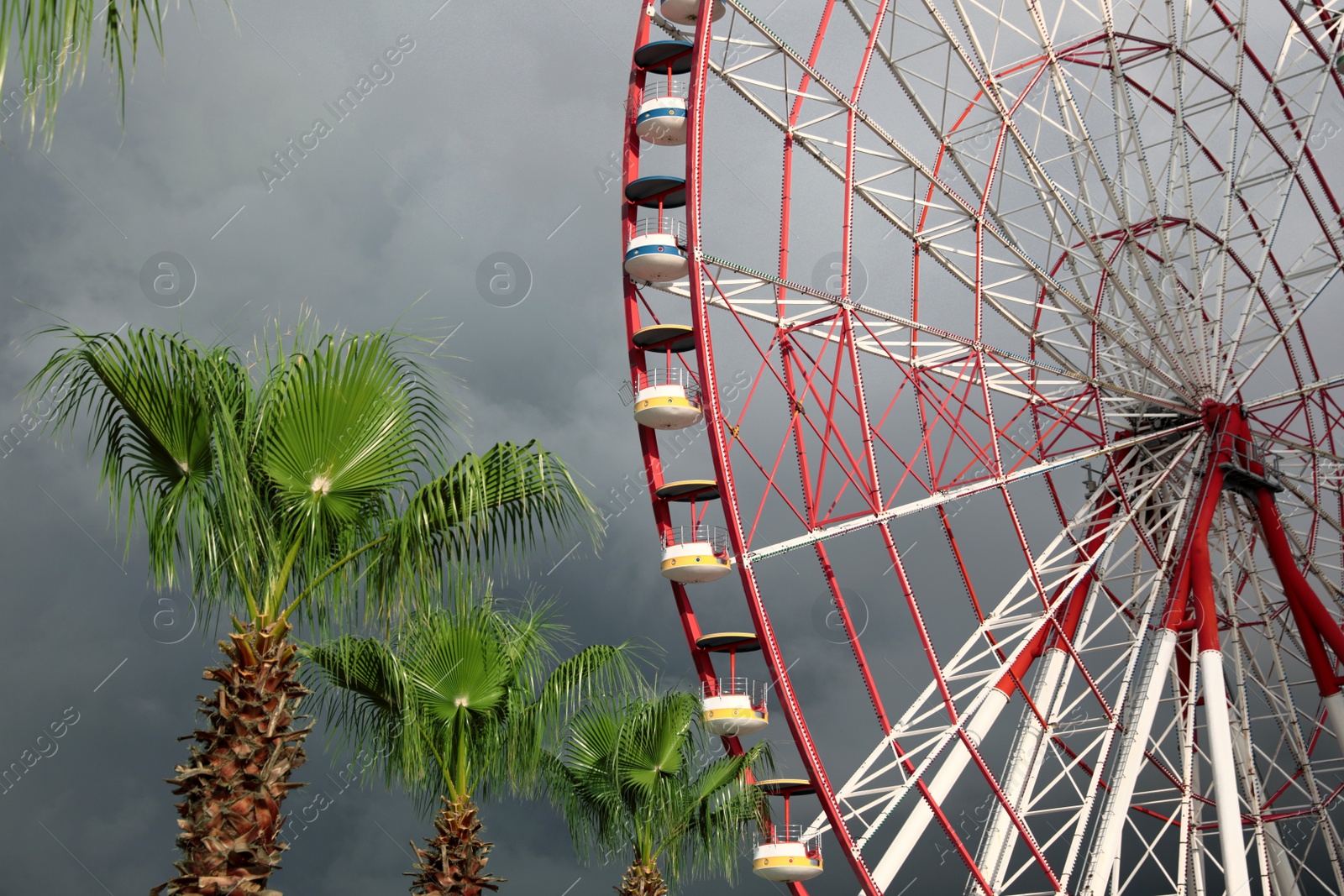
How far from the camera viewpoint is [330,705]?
40.4 feet

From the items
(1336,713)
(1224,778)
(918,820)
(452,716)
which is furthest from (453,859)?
(1336,713)

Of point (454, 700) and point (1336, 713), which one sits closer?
point (454, 700)

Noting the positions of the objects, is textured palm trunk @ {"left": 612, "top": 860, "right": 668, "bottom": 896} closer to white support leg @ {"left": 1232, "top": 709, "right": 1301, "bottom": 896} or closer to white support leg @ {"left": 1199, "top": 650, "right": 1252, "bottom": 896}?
white support leg @ {"left": 1199, "top": 650, "right": 1252, "bottom": 896}

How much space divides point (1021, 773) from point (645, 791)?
7155 millimetres

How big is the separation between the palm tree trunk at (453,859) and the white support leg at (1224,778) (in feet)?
38.8

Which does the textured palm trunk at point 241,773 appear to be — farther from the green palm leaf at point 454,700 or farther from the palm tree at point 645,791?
the palm tree at point 645,791

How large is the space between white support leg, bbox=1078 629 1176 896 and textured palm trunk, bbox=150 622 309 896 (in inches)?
573

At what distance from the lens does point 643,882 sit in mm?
16891

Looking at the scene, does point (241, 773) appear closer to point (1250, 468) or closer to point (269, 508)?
point (269, 508)

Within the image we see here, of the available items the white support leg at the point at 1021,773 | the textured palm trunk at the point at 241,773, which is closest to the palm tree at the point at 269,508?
the textured palm trunk at the point at 241,773

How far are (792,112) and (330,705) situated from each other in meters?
11.9

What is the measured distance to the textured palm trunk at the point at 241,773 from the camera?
770 cm

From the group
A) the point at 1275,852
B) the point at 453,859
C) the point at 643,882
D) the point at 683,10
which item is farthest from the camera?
the point at 1275,852

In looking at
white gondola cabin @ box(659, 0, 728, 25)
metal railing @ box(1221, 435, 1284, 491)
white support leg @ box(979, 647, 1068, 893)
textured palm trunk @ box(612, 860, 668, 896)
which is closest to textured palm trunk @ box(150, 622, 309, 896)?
textured palm trunk @ box(612, 860, 668, 896)
